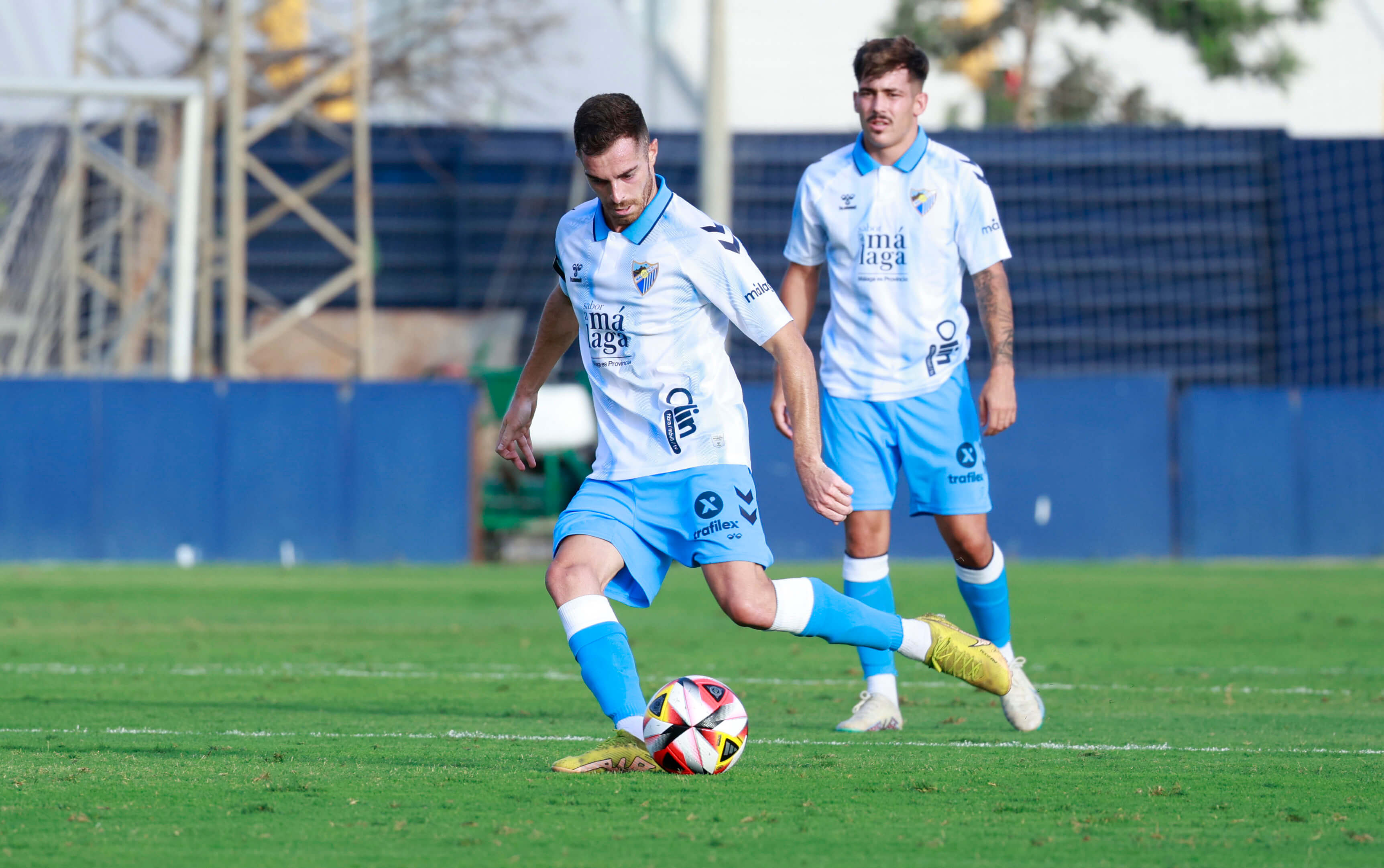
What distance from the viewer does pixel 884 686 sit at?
5930mm

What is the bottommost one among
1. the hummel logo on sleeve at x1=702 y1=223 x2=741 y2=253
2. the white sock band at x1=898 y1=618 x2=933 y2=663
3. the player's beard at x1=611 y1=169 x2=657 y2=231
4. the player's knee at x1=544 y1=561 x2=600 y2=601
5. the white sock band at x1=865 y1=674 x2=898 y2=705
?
the white sock band at x1=865 y1=674 x2=898 y2=705

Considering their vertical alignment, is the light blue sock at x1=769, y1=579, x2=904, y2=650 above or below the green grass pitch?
above

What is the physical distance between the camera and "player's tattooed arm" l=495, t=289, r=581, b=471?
17.1 ft

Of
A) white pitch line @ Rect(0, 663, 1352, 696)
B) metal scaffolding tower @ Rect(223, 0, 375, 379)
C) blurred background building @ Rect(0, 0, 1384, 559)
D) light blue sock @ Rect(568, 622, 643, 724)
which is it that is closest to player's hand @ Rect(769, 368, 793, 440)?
light blue sock @ Rect(568, 622, 643, 724)

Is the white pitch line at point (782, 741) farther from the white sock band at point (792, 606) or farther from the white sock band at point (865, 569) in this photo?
the white sock band at point (865, 569)

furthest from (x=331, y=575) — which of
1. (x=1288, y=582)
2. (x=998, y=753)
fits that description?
(x=998, y=753)

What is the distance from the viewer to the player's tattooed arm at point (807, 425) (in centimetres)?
457

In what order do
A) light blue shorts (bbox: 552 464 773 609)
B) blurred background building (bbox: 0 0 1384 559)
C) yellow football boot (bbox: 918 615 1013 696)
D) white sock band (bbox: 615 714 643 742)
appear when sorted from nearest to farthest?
white sock band (bbox: 615 714 643 742), light blue shorts (bbox: 552 464 773 609), yellow football boot (bbox: 918 615 1013 696), blurred background building (bbox: 0 0 1384 559)

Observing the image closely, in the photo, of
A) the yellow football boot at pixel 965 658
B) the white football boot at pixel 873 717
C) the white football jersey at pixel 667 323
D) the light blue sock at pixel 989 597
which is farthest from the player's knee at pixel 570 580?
the light blue sock at pixel 989 597

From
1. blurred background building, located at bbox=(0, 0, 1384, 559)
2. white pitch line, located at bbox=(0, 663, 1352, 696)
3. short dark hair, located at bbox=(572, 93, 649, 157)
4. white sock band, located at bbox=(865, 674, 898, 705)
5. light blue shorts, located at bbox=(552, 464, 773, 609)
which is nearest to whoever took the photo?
short dark hair, located at bbox=(572, 93, 649, 157)

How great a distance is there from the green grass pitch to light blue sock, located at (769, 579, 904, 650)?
1.18 ft

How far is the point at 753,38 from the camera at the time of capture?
82.5 ft

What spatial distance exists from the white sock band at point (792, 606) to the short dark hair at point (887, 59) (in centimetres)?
205

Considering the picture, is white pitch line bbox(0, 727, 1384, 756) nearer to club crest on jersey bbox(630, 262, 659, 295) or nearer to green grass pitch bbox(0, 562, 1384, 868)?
green grass pitch bbox(0, 562, 1384, 868)
